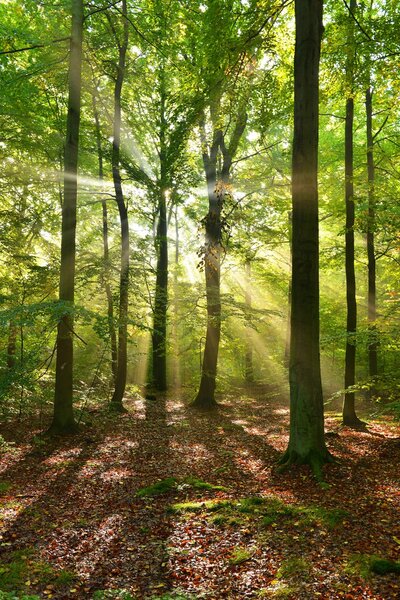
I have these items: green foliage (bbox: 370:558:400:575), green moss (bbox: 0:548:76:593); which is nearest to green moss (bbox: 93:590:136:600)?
green moss (bbox: 0:548:76:593)

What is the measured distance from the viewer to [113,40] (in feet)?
42.8

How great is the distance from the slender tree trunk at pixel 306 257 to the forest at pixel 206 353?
3cm

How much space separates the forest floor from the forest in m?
0.03

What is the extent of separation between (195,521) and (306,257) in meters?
4.58

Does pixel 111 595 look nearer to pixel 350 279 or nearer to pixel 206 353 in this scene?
pixel 350 279

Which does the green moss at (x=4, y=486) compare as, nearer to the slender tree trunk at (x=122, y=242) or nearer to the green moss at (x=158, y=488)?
the green moss at (x=158, y=488)

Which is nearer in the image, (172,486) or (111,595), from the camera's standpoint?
(111,595)

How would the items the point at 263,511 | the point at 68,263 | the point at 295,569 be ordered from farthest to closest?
the point at 68,263 < the point at 263,511 < the point at 295,569

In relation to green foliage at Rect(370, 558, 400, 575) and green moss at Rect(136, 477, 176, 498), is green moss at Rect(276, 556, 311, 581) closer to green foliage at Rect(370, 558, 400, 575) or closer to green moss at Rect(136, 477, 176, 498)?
green foliage at Rect(370, 558, 400, 575)

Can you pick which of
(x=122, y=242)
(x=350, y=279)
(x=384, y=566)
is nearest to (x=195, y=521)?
(x=384, y=566)

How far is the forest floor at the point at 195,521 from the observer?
392 centimetres

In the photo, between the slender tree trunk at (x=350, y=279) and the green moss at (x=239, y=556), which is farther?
the slender tree trunk at (x=350, y=279)

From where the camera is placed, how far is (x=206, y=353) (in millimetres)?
15945

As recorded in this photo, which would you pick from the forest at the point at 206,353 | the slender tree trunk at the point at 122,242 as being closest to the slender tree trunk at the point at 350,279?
the forest at the point at 206,353
